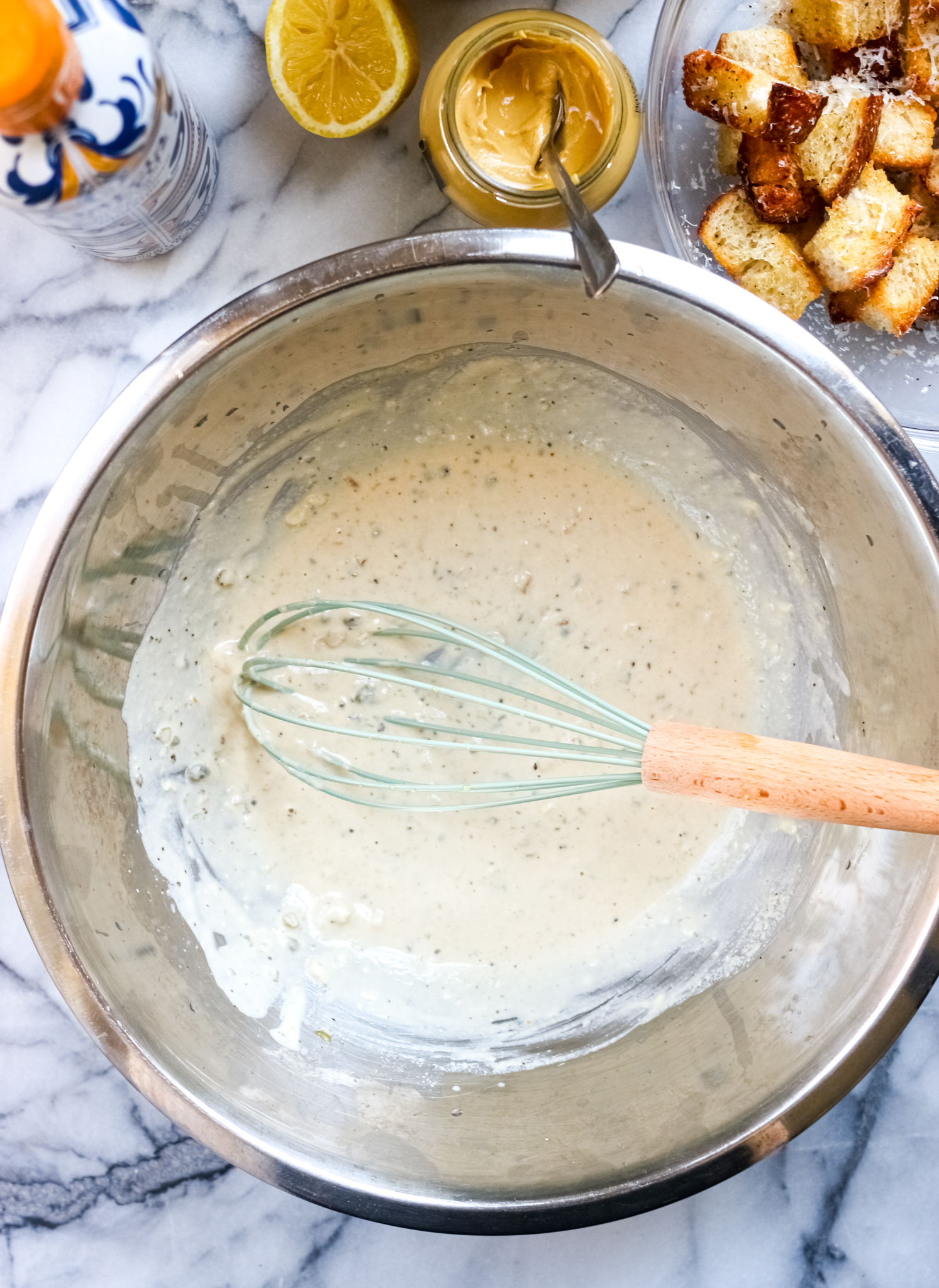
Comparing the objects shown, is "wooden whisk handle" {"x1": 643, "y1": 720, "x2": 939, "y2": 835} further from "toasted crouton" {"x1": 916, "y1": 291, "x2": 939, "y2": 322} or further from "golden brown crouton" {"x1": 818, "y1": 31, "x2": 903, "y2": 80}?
"golden brown crouton" {"x1": 818, "y1": 31, "x2": 903, "y2": 80}

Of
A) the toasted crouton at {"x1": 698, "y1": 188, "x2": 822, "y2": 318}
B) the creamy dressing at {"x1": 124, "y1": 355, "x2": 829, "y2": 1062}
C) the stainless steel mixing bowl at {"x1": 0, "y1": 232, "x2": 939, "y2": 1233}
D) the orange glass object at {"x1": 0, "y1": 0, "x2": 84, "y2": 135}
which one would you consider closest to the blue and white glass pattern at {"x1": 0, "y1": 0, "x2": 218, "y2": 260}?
the orange glass object at {"x1": 0, "y1": 0, "x2": 84, "y2": 135}

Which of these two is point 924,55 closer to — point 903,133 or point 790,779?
point 903,133

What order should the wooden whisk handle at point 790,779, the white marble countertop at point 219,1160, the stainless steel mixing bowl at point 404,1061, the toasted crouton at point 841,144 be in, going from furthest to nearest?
the white marble countertop at point 219,1160 → the toasted crouton at point 841,144 → the stainless steel mixing bowl at point 404,1061 → the wooden whisk handle at point 790,779

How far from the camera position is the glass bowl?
0.99 meters

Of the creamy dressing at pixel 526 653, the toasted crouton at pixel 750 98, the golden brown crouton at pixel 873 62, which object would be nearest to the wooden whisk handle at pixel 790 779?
the creamy dressing at pixel 526 653

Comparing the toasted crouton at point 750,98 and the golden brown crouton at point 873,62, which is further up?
the toasted crouton at point 750,98

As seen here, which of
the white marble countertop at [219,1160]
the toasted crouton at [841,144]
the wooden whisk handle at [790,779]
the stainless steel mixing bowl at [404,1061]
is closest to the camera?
the wooden whisk handle at [790,779]

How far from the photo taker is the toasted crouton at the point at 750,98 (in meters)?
0.91

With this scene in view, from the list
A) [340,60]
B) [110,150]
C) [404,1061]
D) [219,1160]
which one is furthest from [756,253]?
[219,1160]

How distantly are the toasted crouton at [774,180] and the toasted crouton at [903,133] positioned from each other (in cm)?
7

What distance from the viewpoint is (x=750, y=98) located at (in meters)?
0.92

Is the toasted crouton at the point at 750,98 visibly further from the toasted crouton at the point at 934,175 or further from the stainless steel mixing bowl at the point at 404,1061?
the stainless steel mixing bowl at the point at 404,1061

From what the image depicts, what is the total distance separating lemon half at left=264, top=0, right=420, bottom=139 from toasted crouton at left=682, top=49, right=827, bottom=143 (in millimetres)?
271

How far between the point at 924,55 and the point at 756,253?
0.24 metres
